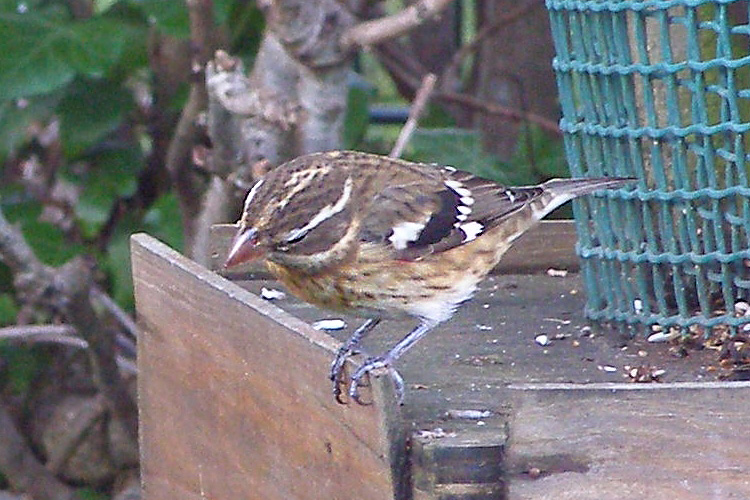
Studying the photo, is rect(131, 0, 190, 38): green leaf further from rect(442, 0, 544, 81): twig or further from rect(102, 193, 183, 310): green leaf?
rect(442, 0, 544, 81): twig

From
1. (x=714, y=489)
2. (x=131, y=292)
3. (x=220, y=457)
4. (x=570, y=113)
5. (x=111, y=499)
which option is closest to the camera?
(x=714, y=489)

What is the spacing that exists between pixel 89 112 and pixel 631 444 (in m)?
2.13

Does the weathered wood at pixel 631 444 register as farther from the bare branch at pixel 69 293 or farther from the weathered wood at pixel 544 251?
the bare branch at pixel 69 293

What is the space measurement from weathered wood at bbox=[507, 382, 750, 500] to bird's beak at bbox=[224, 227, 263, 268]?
0.68m

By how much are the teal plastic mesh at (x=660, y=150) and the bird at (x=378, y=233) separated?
85mm

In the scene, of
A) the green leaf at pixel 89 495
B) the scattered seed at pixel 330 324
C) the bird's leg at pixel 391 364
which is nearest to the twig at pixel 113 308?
the green leaf at pixel 89 495

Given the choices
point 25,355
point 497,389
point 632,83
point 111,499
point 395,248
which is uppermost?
point 632,83

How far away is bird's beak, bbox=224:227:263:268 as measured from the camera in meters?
2.52

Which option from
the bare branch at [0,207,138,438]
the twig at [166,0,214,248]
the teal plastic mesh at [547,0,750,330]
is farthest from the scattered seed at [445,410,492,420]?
the twig at [166,0,214,248]

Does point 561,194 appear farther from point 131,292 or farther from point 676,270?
point 131,292

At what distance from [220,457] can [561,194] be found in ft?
2.54

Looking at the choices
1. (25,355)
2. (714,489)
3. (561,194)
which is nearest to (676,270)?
(561,194)

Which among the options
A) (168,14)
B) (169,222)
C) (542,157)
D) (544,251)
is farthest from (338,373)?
(542,157)

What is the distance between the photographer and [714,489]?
6.56 ft
